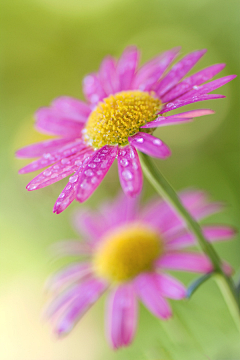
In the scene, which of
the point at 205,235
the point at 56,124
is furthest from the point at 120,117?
the point at 205,235

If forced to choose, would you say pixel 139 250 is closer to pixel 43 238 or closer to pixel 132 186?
pixel 132 186

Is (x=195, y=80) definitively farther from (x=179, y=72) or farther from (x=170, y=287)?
(x=170, y=287)

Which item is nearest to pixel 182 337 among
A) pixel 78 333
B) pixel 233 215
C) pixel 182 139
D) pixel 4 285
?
pixel 78 333

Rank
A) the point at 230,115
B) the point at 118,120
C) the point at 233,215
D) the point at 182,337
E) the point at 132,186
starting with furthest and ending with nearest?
the point at 230,115 → the point at 233,215 → the point at 182,337 → the point at 118,120 → the point at 132,186

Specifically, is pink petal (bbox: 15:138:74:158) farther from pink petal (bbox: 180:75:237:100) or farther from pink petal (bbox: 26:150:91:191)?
pink petal (bbox: 180:75:237:100)

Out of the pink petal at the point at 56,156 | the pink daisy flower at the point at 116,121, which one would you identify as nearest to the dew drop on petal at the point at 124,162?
the pink daisy flower at the point at 116,121

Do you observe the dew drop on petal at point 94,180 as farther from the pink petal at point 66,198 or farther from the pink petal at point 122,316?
the pink petal at point 122,316

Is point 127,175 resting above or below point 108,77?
below

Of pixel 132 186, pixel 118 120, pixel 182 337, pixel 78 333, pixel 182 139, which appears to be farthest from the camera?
pixel 182 139
